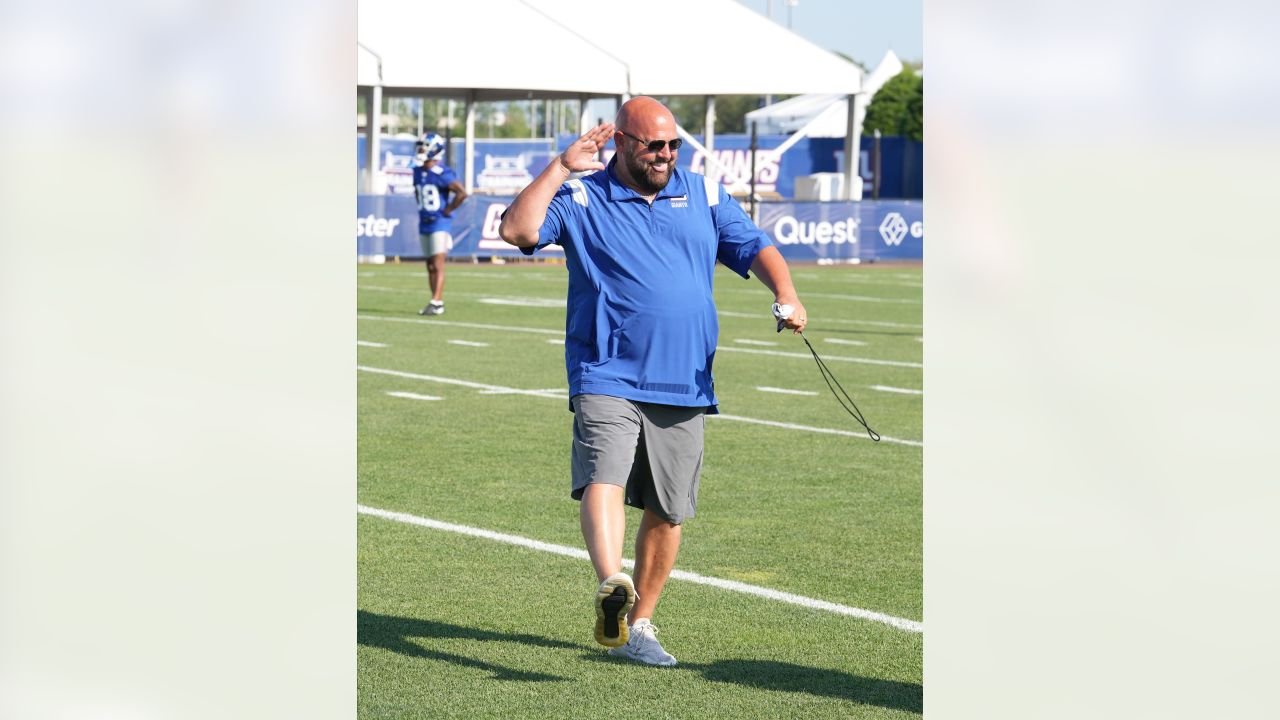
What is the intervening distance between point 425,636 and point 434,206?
599 inches

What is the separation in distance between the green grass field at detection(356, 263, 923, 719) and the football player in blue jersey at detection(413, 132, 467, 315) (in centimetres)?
448

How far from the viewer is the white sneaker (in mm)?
6129

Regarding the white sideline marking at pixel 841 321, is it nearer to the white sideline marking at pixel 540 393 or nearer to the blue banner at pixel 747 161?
the white sideline marking at pixel 540 393

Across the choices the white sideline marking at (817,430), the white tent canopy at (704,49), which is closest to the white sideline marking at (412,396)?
the white sideline marking at (817,430)

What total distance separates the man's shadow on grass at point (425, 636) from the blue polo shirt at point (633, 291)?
913 mm

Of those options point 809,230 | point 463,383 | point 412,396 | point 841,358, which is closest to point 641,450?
point 412,396

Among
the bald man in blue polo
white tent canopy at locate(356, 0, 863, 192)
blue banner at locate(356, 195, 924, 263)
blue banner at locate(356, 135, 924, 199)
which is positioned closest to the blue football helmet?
blue banner at locate(356, 195, 924, 263)

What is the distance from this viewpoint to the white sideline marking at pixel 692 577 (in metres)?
6.80

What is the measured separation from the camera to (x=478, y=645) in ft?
21.0

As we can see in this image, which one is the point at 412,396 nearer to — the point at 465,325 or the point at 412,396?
the point at 412,396

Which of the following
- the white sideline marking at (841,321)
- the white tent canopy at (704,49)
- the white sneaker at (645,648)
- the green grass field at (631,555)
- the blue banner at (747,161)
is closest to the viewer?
the green grass field at (631,555)
